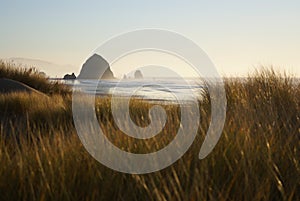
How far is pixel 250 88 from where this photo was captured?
18.7 ft

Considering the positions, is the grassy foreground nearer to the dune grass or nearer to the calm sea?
the calm sea

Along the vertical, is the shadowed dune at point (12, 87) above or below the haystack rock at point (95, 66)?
below

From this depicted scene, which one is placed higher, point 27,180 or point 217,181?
point 217,181

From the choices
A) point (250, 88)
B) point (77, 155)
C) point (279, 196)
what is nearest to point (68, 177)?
point (77, 155)

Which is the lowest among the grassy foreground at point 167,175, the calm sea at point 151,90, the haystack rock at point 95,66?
the grassy foreground at point 167,175

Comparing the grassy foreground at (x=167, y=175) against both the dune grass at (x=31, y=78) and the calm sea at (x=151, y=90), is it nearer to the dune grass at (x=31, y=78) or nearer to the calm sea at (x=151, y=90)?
the calm sea at (x=151, y=90)

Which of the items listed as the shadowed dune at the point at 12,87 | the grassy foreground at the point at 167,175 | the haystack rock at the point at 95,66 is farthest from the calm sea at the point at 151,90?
the grassy foreground at the point at 167,175

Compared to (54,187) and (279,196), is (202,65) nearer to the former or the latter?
(279,196)

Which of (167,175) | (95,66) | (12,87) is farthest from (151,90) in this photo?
(167,175)

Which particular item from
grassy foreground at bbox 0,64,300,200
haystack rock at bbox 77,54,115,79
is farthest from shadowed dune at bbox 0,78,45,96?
grassy foreground at bbox 0,64,300,200

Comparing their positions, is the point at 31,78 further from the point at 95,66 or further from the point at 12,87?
the point at 95,66

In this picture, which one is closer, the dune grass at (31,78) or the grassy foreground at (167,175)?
the grassy foreground at (167,175)

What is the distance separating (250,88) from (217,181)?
3.85 m

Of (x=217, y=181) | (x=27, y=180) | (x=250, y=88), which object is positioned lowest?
(x=27, y=180)
